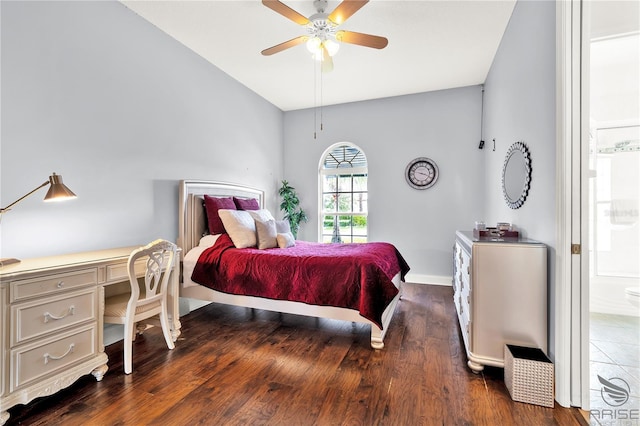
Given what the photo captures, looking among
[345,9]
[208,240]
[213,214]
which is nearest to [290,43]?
[345,9]

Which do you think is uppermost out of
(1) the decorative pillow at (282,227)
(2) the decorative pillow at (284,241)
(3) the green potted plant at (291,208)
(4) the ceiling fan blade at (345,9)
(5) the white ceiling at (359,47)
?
(5) the white ceiling at (359,47)

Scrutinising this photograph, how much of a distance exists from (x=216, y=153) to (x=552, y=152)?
337 centimetres

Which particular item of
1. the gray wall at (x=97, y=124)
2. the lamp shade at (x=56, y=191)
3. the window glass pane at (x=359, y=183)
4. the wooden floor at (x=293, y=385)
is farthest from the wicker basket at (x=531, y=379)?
the window glass pane at (x=359, y=183)

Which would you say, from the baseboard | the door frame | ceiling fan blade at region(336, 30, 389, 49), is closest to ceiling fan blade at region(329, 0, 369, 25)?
ceiling fan blade at region(336, 30, 389, 49)

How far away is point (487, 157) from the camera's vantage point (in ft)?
13.1

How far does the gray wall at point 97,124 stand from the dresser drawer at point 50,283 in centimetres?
53

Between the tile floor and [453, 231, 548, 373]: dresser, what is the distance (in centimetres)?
37

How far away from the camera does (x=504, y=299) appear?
1.90 metres

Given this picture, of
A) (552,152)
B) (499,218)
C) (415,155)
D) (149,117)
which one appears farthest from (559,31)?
(149,117)

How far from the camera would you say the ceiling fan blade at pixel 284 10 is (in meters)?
2.11

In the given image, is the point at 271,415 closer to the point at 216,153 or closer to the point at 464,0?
the point at 216,153

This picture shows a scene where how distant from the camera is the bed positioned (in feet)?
7.72

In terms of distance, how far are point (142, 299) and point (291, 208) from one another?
315 centimetres

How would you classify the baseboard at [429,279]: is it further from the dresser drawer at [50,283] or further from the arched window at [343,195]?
the dresser drawer at [50,283]
